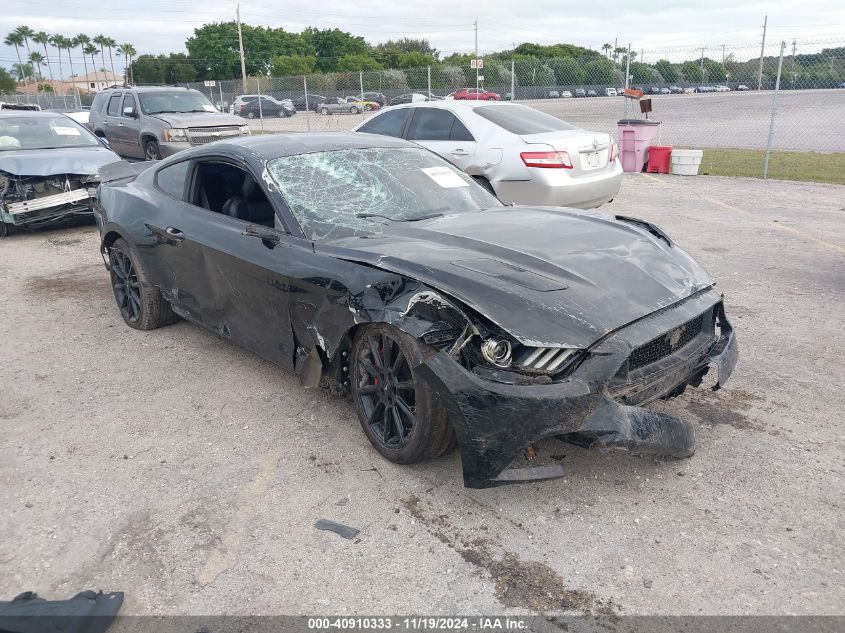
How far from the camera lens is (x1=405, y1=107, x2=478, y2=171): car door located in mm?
8336

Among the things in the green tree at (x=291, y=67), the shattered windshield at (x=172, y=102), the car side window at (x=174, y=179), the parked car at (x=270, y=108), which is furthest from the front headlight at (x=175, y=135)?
the green tree at (x=291, y=67)

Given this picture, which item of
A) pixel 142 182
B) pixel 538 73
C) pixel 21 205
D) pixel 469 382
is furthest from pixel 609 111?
pixel 469 382

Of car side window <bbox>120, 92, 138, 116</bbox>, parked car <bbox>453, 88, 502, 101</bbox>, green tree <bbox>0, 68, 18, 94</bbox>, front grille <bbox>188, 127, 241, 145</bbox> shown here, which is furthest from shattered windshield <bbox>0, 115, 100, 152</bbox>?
green tree <bbox>0, 68, 18, 94</bbox>

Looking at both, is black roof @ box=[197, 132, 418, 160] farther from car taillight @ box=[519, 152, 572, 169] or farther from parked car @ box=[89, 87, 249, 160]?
parked car @ box=[89, 87, 249, 160]

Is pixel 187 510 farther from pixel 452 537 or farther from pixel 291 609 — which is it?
pixel 452 537

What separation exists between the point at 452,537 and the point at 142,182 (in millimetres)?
3885

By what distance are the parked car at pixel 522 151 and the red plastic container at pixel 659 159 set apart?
6016mm

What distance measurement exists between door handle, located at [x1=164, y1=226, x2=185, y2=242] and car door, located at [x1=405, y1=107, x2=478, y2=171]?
4.05 metres

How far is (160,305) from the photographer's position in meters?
5.41

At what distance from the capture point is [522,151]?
785cm

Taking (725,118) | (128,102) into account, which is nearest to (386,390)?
(128,102)

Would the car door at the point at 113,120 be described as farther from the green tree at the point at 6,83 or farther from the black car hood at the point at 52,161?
the green tree at the point at 6,83

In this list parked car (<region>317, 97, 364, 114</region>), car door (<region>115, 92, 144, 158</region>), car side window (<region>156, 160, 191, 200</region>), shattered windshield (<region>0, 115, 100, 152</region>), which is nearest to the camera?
car side window (<region>156, 160, 191, 200</region>)

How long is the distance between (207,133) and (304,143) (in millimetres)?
9899
